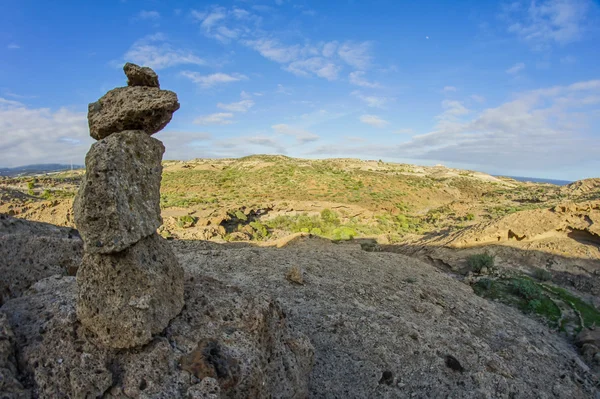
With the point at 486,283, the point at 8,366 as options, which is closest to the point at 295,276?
the point at 8,366

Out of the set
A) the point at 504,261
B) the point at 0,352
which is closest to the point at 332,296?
the point at 0,352

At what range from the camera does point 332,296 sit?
A: 325 inches

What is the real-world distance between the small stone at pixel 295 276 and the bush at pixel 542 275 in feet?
32.7

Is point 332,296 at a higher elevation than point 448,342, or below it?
higher

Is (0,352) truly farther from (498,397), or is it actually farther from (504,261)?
(504,261)

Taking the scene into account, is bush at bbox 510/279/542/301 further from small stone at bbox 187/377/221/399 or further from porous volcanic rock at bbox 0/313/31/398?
porous volcanic rock at bbox 0/313/31/398

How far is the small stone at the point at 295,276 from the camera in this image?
8586 mm

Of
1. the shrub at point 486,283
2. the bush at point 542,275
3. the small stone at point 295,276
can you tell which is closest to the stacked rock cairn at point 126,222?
the small stone at point 295,276

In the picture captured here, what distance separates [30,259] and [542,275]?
607 inches

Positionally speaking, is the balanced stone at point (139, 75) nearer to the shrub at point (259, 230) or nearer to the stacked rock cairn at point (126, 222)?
the stacked rock cairn at point (126, 222)

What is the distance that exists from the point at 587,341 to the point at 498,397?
4.56 m

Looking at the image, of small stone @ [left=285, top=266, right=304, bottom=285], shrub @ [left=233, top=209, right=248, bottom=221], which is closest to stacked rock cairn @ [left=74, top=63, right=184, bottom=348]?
small stone @ [left=285, top=266, right=304, bottom=285]

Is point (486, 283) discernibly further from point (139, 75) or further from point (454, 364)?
point (139, 75)

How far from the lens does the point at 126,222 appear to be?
11.9 feet
